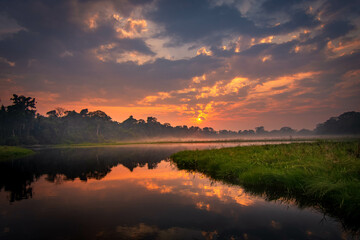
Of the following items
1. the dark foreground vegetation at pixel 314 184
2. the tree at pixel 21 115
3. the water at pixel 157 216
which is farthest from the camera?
the tree at pixel 21 115

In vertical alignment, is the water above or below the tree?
below

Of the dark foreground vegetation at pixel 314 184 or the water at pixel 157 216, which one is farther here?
the dark foreground vegetation at pixel 314 184

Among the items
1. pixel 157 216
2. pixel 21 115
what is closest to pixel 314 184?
pixel 157 216

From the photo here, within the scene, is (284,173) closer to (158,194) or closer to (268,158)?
(268,158)

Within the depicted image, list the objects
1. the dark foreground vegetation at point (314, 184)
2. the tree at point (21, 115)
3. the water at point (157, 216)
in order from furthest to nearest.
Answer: the tree at point (21, 115)
the dark foreground vegetation at point (314, 184)
the water at point (157, 216)

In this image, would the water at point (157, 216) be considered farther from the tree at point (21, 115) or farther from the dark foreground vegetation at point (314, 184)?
the tree at point (21, 115)

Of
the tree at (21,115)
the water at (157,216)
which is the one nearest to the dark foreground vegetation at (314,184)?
the water at (157,216)

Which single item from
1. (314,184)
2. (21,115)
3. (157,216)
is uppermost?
(21,115)

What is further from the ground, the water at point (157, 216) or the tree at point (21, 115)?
the tree at point (21, 115)

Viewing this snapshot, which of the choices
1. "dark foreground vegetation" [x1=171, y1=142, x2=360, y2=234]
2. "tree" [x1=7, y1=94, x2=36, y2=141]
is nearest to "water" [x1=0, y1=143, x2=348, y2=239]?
"dark foreground vegetation" [x1=171, y1=142, x2=360, y2=234]

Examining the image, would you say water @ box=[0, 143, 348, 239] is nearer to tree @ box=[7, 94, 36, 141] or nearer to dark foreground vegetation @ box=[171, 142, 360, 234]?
dark foreground vegetation @ box=[171, 142, 360, 234]

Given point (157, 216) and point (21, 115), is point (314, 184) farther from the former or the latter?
point (21, 115)

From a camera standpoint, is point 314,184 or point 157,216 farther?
point 314,184

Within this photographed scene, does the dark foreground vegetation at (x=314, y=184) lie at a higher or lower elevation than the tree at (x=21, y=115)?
lower
